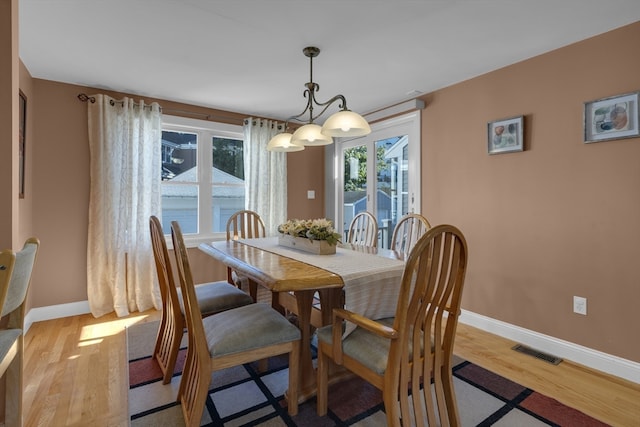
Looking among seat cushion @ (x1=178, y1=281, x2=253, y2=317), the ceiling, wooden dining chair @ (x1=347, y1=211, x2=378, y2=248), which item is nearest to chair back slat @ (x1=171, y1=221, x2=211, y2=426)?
seat cushion @ (x1=178, y1=281, x2=253, y2=317)

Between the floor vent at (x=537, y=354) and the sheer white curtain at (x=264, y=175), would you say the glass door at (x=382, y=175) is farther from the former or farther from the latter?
the floor vent at (x=537, y=354)

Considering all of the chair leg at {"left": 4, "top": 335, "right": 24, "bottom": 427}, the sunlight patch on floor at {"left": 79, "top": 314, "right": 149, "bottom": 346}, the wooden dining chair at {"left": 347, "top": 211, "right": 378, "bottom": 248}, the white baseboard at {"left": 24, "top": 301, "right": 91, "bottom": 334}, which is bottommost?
the sunlight patch on floor at {"left": 79, "top": 314, "right": 149, "bottom": 346}

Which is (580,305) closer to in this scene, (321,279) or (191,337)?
(321,279)

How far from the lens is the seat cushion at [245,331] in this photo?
1508 mm

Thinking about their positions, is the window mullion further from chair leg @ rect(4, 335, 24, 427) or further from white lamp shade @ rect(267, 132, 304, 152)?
chair leg @ rect(4, 335, 24, 427)

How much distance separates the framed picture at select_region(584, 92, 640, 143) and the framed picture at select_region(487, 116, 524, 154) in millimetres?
422

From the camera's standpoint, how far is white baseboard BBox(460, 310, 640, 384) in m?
2.05

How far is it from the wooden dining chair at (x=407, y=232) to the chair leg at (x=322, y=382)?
1.06 metres

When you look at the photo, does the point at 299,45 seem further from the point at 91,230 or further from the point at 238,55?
the point at 91,230

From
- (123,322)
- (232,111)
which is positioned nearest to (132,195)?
(123,322)

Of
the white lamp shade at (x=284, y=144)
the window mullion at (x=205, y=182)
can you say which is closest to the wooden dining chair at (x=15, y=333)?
the white lamp shade at (x=284, y=144)

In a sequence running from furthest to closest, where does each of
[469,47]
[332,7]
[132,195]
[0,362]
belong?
A: 1. [132,195]
2. [469,47]
3. [332,7]
4. [0,362]

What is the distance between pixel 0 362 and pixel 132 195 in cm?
225

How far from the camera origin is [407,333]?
4.14 ft
